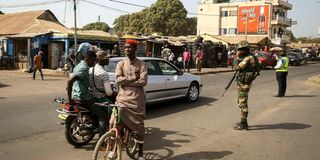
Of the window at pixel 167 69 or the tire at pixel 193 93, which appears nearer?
the window at pixel 167 69

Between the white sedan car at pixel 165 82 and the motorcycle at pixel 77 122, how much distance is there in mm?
2272

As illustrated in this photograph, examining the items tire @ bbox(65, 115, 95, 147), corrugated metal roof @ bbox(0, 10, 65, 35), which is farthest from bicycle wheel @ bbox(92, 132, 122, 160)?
corrugated metal roof @ bbox(0, 10, 65, 35)

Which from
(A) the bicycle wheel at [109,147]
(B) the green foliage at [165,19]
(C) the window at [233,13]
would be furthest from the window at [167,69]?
(C) the window at [233,13]

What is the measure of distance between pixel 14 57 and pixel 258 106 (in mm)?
20125

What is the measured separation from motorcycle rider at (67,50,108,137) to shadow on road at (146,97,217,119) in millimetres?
2948

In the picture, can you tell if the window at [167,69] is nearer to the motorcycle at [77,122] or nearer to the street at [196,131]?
the street at [196,131]

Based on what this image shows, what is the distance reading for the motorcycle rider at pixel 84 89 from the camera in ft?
17.0

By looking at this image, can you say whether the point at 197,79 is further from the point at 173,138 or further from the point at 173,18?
the point at 173,18

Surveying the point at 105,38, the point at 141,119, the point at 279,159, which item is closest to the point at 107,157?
the point at 141,119

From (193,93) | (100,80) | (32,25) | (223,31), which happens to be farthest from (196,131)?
(223,31)

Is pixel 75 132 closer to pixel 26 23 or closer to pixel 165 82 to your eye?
pixel 165 82

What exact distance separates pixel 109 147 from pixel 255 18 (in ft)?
213

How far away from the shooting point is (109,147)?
4266 mm

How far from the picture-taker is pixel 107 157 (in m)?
4.22
